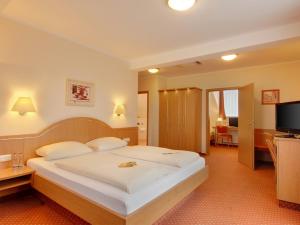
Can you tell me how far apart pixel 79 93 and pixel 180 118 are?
120 inches

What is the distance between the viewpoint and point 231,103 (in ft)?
25.0

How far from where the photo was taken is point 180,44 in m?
3.41

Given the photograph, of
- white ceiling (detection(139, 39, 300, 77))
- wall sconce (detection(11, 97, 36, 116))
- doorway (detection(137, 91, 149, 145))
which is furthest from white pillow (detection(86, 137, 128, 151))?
doorway (detection(137, 91, 149, 145))

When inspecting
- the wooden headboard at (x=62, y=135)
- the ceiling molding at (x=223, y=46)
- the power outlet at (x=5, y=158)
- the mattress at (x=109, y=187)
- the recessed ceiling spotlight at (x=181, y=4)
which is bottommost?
the mattress at (x=109, y=187)

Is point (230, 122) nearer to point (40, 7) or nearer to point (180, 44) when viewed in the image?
point (180, 44)

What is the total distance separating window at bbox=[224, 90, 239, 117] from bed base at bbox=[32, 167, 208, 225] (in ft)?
19.1

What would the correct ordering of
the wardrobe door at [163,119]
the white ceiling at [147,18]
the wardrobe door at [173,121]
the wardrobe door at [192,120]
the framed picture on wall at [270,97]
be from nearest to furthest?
the white ceiling at [147,18]
the framed picture on wall at [270,97]
the wardrobe door at [192,120]
the wardrobe door at [173,121]
the wardrobe door at [163,119]

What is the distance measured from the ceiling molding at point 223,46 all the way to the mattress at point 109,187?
6.61ft

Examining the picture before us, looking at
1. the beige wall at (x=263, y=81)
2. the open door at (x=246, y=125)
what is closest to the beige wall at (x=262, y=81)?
the beige wall at (x=263, y=81)

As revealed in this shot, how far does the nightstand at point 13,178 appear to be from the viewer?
2.26m

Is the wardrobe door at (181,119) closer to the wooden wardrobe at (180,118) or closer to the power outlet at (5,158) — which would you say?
the wooden wardrobe at (180,118)

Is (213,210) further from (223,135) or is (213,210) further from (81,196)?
(223,135)

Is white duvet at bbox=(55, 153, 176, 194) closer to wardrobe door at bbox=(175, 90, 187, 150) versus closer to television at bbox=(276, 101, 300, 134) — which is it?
television at bbox=(276, 101, 300, 134)

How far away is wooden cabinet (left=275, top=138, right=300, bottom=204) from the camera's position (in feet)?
8.03
